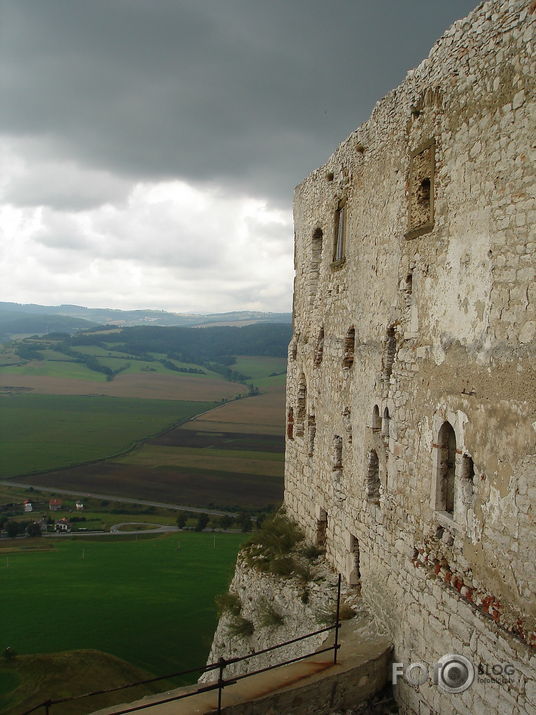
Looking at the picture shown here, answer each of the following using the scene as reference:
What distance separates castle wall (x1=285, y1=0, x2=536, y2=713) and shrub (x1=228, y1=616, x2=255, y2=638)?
8.34 ft

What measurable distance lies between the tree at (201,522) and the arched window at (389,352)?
165 feet

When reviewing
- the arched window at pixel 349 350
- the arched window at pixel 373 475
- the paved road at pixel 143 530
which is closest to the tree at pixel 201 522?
the paved road at pixel 143 530

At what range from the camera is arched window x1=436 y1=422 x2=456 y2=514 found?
8117mm

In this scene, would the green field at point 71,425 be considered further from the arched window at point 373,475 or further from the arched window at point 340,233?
the arched window at point 373,475

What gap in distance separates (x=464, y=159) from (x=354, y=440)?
554cm

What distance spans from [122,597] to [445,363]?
107 feet

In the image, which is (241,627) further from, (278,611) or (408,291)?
(408,291)

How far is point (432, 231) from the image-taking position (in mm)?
8617

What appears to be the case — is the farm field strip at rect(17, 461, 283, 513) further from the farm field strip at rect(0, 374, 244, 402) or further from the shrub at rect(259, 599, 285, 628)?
the shrub at rect(259, 599, 285, 628)

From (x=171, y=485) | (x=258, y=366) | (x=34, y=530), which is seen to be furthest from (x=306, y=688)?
(x=258, y=366)

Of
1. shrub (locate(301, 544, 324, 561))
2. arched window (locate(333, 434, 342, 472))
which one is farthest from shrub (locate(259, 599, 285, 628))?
arched window (locate(333, 434, 342, 472))

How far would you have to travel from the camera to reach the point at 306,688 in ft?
27.4

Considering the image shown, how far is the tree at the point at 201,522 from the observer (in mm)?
57259

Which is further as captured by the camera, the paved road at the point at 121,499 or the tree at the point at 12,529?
the paved road at the point at 121,499
